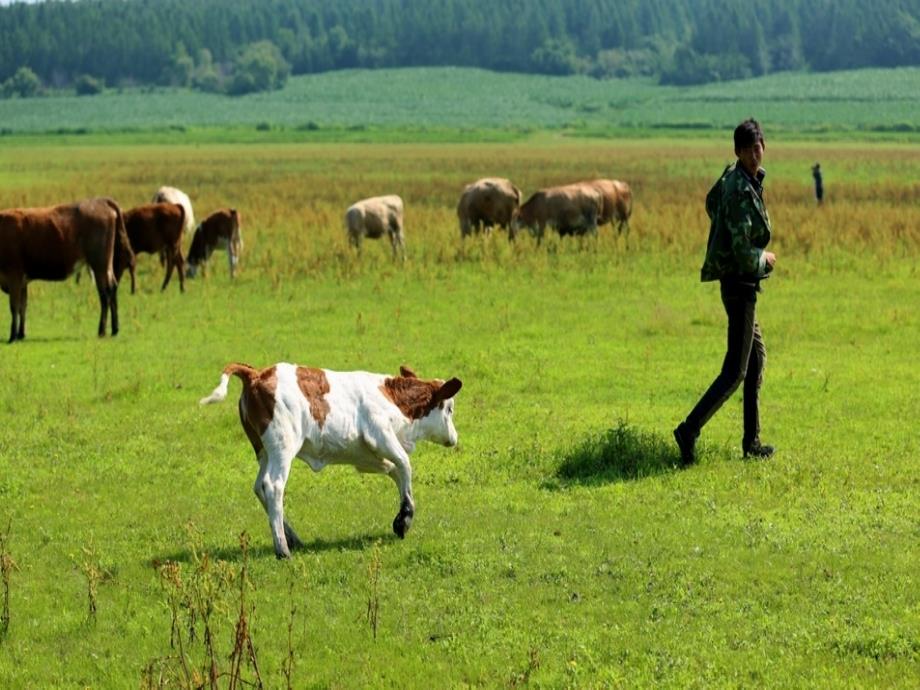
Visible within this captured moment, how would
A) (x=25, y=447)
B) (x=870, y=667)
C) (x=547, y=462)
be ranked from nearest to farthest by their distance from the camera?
(x=870, y=667) → (x=547, y=462) → (x=25, y=447)

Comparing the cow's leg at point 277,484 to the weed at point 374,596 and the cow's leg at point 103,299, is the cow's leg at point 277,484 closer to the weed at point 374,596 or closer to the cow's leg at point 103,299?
the weed at point 374,596

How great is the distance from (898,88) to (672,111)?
26.2 m

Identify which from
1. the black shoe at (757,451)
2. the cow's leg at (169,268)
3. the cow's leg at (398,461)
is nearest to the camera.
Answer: the cow's leg at (398,461)

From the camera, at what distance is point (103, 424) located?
44.9 ft

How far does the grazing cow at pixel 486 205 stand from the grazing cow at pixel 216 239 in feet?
18.9

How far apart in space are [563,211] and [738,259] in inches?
718

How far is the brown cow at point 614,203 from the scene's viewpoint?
30.8 m

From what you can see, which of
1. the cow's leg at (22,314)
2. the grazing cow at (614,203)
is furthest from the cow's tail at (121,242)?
the grazing cow at (614,203)

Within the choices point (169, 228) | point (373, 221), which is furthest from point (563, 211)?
point (169, 228)

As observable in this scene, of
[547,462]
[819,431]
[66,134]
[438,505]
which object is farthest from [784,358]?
[66,134]

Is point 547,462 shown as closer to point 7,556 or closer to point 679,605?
point 679,605

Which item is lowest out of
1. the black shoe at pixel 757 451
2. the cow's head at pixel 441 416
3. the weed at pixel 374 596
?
the black shoe at pixel 757 451

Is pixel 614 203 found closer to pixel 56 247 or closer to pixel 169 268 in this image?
pixel 169 268

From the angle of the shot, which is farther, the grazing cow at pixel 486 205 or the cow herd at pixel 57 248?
the grazing cow at pixel 486 205
